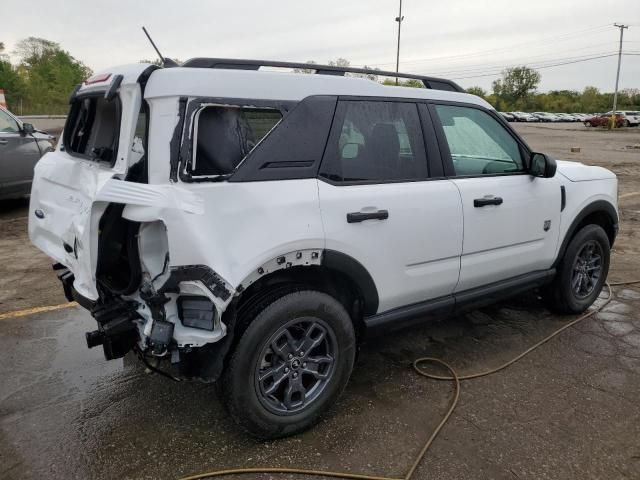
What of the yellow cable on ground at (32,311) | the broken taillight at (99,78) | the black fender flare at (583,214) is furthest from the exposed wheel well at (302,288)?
the yellow cable on ground at (32,311)

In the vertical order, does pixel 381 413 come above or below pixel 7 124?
below

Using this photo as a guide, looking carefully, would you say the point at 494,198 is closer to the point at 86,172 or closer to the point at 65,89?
the point at 86,172

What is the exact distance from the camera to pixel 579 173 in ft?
14.0

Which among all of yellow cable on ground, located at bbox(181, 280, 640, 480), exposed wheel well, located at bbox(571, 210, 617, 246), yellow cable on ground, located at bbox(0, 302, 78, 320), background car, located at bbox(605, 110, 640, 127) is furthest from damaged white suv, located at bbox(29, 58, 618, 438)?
background car, located at bbox(605, 110, 640, 127)

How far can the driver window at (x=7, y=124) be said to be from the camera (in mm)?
8266

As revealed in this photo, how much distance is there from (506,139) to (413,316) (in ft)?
5.17

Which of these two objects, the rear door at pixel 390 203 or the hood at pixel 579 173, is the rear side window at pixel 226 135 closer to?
the rear door at pixel 390 203

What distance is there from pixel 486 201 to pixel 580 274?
5.40 ft

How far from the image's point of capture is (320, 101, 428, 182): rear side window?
289cm

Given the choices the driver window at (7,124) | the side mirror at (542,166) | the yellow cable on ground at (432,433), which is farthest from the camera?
the driver window at (7,124)

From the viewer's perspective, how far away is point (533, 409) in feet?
10.2

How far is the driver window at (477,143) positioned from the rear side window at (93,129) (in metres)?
1.99

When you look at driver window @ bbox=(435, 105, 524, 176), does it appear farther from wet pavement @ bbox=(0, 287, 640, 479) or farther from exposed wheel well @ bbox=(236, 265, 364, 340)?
wet pavement @ bbox=(0, 287, 640, 479)

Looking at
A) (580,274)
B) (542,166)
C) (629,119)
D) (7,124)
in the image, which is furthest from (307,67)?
(629,119)
